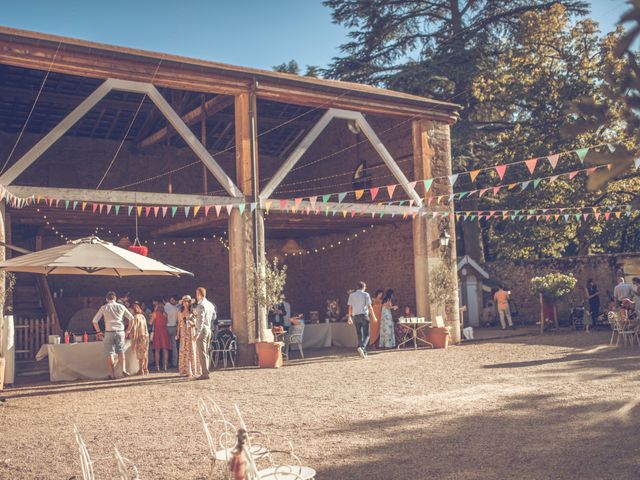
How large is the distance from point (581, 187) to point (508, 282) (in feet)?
12.1

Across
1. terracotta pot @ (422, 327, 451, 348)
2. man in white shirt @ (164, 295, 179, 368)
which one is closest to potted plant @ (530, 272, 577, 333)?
terracotta pot @ (422, 327, 451, 348)

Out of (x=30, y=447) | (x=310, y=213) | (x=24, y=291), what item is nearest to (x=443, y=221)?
(x=310, y=213)

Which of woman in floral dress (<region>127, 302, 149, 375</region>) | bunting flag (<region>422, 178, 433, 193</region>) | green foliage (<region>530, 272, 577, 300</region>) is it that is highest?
bunting flag (<region>422, 178, 433, 193</region>)

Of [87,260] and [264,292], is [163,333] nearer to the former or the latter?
[264,292]

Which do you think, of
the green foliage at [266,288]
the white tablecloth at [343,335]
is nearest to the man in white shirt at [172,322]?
the green foliage at [266,288]

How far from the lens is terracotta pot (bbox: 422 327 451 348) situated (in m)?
14.4

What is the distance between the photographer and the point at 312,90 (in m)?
13.7

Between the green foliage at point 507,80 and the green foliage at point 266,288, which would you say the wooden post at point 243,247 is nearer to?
the green foliage at point 266,288

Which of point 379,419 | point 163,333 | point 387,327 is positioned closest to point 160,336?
point 163,333

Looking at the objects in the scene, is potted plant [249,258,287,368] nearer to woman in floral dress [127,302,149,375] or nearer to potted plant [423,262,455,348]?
woman in floral dress [127,302,149,375]

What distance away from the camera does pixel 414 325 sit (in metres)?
14.6

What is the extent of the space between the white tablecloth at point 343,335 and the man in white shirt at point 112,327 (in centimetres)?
573

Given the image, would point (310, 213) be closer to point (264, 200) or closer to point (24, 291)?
point (264, 200)

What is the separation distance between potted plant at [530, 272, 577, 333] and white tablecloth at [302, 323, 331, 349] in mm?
5617
